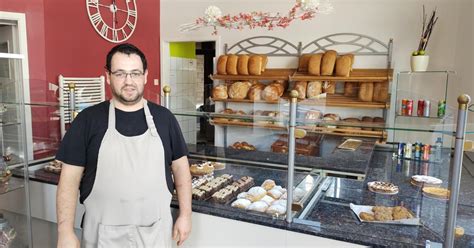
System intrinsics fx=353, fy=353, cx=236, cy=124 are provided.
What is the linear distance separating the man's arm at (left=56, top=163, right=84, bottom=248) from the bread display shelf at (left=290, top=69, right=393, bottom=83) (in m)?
3.04

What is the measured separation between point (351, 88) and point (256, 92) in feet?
3.56

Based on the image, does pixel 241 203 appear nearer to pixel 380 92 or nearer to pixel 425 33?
pixel 380 92

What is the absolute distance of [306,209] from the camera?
1.57 meters

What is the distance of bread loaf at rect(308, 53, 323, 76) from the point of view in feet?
12.8

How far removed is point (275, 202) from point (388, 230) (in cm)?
49

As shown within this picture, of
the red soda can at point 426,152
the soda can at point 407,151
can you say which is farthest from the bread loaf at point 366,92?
the red soda can at point 426,152

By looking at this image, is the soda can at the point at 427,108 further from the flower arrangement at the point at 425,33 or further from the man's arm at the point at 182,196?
the man's arm at the point at 182,196

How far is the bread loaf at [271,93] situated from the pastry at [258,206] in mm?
2503

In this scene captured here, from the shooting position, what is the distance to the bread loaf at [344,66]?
148 inches

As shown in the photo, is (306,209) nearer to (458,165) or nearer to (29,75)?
(458,165)

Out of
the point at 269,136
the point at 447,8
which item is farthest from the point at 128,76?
the point at 447,8

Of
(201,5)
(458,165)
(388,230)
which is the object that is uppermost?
(201,5)

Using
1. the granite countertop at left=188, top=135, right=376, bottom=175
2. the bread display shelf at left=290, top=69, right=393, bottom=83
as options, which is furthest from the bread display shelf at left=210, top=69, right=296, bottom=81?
the granite countertop at left=188, top=135, right=376, bottom=175

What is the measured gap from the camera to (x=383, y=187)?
1.87 meters
